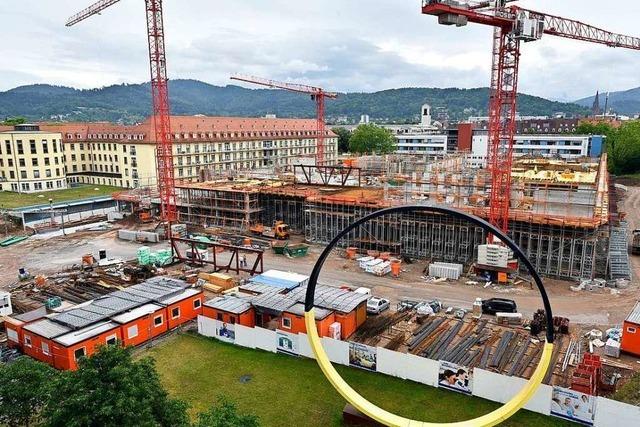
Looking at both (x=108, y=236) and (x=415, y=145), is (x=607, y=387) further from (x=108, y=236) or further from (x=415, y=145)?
(x=415, y=145)

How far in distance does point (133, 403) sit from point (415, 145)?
122 metres

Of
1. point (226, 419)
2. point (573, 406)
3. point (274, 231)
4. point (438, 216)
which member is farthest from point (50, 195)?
point (573, 406)

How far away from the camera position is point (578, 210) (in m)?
35.5

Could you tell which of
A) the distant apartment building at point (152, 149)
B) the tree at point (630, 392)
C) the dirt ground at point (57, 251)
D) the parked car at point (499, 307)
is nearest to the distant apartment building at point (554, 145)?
the distant apartment building at point (152, 149)

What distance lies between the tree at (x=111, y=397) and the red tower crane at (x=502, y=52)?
29863mm

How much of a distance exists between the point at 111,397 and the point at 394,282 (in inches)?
987

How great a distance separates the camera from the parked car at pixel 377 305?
28469 millimetres

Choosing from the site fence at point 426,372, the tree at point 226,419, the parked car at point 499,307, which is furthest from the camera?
the parked car at point 499,307

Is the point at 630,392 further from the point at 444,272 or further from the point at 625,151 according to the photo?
the point at 625,151

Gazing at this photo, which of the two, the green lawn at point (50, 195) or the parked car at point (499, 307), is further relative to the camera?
the green lawn at point (50, 195)

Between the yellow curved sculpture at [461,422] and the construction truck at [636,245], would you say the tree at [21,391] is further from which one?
the construction truck at [636,245]

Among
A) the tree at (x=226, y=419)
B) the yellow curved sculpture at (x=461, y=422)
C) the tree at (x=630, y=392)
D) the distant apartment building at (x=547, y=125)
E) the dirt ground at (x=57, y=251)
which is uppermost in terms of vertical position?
the distant apartment building at (x=547, y=125)

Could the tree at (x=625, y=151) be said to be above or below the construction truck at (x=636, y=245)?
above

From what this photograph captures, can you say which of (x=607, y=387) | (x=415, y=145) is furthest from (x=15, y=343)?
(x=415, y=145)
